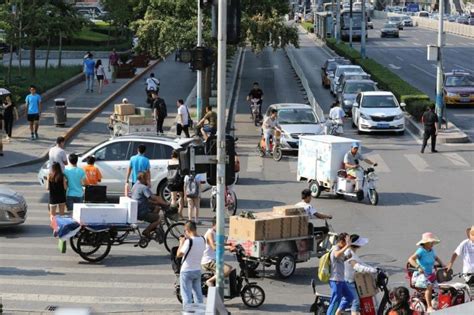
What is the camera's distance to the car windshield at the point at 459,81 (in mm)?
45500

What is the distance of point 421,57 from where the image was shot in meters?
73.6

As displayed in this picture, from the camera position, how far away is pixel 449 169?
3016cm

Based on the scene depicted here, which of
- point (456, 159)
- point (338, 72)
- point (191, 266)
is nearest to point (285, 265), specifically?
point (191, 266)

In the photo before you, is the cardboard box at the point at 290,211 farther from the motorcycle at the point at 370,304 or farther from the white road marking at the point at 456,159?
the white road marking at the point at 456,159

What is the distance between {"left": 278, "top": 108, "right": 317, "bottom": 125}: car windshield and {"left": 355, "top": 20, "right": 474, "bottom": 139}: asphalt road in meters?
6.27

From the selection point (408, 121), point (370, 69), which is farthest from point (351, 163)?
point (370, 69)

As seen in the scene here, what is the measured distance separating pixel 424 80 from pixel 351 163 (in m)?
33.2

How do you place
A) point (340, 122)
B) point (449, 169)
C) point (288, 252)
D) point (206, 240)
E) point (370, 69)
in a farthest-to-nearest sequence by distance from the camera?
point (370, 69), point (340, 122), point (449, 169), point (288, 252), point (206, 240)

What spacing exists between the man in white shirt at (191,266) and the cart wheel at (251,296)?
0.88 metres

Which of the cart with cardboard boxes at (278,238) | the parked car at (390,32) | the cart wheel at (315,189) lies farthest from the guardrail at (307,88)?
the parked car at (390,32)

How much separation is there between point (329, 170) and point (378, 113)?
12399 millimetres

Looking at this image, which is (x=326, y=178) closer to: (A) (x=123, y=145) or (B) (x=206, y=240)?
(A) (x=123, y=145)

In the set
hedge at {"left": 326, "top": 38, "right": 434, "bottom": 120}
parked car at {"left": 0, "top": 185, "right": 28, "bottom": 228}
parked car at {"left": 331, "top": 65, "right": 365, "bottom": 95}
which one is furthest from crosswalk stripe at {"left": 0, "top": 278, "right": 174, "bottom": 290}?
parked car at {"left": 331, "top": 65, "right": 365, "bottom": 95}

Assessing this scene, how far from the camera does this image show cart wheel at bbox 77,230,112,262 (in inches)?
735
